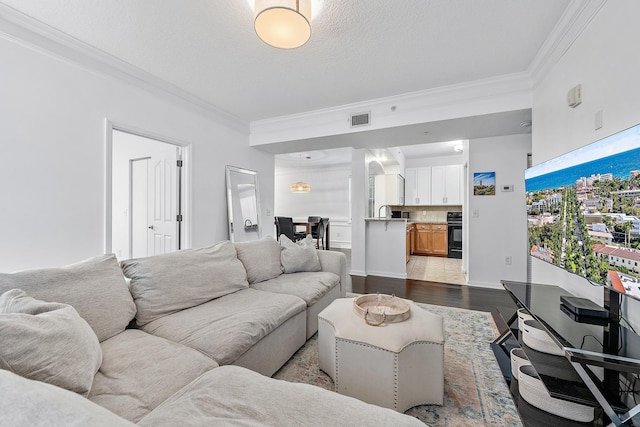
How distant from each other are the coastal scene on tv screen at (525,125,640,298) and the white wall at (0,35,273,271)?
3.73m

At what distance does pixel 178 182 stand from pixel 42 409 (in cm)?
344

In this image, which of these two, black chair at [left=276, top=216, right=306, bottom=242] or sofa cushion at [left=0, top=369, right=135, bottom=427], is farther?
black chair at [left=276, top=216, right=306, bottom=242]

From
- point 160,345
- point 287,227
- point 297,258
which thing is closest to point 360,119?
point 297,258

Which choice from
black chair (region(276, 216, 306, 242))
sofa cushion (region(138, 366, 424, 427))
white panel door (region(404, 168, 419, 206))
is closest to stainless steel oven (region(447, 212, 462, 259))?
white panel door (region(404, 168, 419, 206))

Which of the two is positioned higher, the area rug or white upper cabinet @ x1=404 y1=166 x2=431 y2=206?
white upper cabinet @ x1=404 y1=166 x2=431 y2=206

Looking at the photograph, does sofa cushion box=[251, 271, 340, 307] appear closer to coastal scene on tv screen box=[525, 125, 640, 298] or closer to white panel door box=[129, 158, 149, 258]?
coastal scene on tv screen box=[525, 125, 640, 298]

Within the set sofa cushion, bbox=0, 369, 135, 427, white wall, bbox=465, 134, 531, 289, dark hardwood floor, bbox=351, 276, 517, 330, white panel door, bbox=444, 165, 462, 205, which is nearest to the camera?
sofa cushion, bbox=0, 369, 135, 427

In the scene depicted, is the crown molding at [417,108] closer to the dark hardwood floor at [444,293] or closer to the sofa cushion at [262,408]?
the dark hardwood floor at [444,293]

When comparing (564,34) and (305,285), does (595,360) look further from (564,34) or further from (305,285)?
(564,34)

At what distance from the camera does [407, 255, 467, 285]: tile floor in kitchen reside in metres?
4.59

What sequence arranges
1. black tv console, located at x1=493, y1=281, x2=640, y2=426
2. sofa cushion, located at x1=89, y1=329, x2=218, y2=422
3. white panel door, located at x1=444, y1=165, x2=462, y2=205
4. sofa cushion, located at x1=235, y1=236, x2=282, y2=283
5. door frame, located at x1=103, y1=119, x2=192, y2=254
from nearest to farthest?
sofa cushion, located at x1=89, y1=329, x2=218, y2=422, black tv console, located at x1=493, y1=281, x2=640, y2=426, sofa cushion, located at x1=235, y1=236, x2=282, y2=283, door frame, located at x1=103, y1=119, x2=192, y2=254, white panel door, located at x1=444, y1=165, x2=462, y2=205

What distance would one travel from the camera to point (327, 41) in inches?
94.1

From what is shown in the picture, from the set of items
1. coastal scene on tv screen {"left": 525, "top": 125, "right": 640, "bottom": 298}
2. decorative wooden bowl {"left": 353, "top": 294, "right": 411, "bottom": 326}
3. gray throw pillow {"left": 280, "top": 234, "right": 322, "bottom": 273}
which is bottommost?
decorative wooden bowl {"left": 353, "top": 294, "right": 411, "bottom": 326}

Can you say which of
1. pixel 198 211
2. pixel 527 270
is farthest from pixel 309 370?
pixel 527 270
